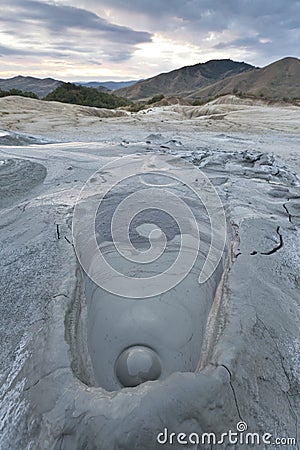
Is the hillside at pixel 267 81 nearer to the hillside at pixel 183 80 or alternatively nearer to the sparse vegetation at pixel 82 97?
the hillside at pixel 183 80

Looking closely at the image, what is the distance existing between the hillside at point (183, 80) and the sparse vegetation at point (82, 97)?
72.7 feet

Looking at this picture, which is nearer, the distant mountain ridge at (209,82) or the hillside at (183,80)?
the distant mountain ridge at (209,82)

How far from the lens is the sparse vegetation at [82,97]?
1620 centimetres

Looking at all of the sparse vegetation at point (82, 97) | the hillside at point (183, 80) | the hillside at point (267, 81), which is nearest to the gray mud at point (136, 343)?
the sparse vegetation at point (82, 97)

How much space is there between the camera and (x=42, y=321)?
1.42m

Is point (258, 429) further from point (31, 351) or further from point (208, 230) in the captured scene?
Answer: point (208, 230)

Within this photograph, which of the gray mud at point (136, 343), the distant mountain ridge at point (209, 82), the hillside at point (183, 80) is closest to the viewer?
the gray mud at point (136, 343)

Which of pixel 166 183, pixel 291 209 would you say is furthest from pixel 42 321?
pixel 291 209

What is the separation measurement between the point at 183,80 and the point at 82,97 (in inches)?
1375

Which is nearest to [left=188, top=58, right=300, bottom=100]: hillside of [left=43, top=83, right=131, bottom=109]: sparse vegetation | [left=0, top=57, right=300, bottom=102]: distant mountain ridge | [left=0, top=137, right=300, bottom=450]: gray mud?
[left=0, top=57, right=300, bottom=102]: distant mountain ridge

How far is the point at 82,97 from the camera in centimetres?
1673

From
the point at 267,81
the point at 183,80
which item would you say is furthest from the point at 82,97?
the point at 183,80

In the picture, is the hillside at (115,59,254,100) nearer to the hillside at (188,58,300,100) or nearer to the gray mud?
the hillside at (188,58,300,100)

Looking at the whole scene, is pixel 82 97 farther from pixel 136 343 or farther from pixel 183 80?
pixel 183 80
